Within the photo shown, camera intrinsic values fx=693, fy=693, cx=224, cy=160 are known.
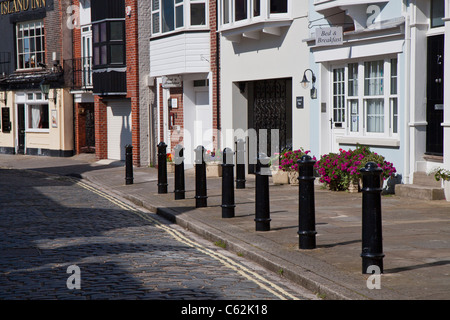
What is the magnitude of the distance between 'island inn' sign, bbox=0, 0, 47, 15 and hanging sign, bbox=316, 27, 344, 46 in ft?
63.2

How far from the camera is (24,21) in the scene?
32875 millimetres

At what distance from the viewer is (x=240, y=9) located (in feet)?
61.1

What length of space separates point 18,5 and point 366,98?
902 inches

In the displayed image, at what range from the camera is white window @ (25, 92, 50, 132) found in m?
32.0

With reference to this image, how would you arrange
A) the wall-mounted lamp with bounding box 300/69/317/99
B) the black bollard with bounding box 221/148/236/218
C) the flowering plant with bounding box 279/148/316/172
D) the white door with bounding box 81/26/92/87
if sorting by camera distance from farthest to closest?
the white door with bounding box 81/26/92/87
the wall-mounted lamp with bounding box 300/69/317/99
the flowering plant with bounding box 279/148/316/172
the black bollard with bounding box 221/148/236/218

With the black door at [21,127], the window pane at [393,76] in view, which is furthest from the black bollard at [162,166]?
the black door at [21,127]

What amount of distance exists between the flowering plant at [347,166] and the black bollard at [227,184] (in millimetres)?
3641

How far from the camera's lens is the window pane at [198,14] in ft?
68.8

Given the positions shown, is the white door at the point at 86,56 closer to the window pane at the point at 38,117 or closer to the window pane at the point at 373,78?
the window pane at the point at 38,117

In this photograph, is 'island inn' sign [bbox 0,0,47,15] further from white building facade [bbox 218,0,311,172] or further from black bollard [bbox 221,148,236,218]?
black bollard [bbox 221,148,236,218]

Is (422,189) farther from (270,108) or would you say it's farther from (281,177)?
(270,108)

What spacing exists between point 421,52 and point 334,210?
150 inches

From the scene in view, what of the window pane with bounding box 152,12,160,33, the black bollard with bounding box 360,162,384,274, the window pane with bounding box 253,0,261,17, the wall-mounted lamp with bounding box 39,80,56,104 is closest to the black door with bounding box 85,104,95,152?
the wall-mounted lamp with bounding box 39,80,56,104

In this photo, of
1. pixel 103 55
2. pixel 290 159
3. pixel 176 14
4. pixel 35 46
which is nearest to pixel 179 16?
pixel 176 14
